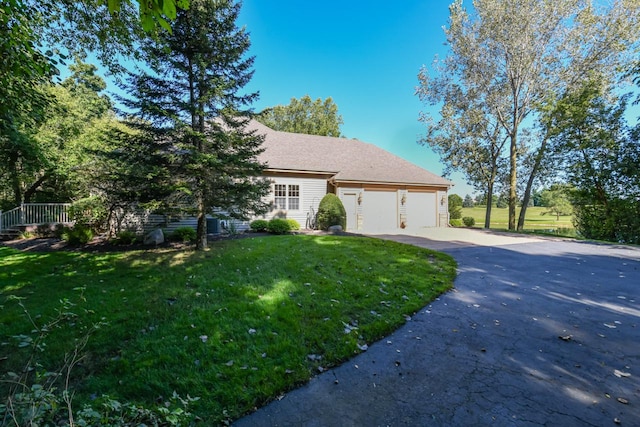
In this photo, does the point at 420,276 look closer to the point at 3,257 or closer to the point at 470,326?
the point at 470,326

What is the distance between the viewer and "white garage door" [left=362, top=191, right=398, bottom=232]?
15.5 m

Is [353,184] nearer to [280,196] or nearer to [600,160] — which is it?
[280,196]

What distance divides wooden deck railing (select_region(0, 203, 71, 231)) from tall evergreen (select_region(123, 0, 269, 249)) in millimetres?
8995

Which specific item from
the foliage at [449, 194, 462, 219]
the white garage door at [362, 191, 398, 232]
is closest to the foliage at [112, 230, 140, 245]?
the white garage door at [362, 191, 398, 232]

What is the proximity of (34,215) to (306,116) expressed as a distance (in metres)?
26.0

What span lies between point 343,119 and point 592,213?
25.5m

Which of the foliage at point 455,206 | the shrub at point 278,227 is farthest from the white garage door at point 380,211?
the foliage at point 455,206

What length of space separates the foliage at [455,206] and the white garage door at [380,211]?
6.61 metres

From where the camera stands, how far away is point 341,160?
55.4 feet

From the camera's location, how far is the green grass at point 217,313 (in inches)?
103

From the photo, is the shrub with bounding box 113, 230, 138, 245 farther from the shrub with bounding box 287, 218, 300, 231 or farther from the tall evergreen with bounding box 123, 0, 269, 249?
the shrub with bounding box 287, 218, 300, 231

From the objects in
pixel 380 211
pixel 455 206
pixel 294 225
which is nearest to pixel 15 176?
pixel 294 225

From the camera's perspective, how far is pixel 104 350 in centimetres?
308

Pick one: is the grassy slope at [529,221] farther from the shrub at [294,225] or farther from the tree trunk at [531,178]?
the shrub at [294,225]
